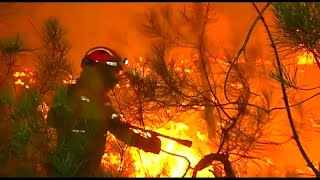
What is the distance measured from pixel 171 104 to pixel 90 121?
495 mm

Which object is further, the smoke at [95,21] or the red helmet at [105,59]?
the smoke at [95,21]

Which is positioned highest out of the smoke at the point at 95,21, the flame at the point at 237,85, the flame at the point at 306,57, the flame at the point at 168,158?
the smoke at the point at 95,21

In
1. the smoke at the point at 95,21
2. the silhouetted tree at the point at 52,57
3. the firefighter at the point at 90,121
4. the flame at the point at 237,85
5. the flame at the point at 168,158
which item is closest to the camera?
the firefighter at the point at 90,121

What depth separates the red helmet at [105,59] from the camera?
1.86m

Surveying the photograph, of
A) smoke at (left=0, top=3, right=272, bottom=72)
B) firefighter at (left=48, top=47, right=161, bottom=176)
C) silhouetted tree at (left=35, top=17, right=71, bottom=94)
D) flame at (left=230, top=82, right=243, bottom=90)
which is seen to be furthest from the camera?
smoke at (left=0, top=3, right=272, bottom=72)

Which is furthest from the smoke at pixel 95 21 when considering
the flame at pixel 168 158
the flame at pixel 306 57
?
the flame at pixel 306 57

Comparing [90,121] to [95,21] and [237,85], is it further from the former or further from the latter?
[95,21]

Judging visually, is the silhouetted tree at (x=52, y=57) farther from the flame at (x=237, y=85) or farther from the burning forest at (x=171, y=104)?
the flame at (x=237, y=85)

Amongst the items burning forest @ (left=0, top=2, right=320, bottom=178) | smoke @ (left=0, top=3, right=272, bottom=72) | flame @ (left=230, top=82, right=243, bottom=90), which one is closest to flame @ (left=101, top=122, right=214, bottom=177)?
burning forest @ (left=0, top=2, right=320, bottom=178)

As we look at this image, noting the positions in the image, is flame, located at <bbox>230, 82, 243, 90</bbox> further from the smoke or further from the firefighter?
the smoke

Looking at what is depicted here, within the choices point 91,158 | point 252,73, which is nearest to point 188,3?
point 252,73

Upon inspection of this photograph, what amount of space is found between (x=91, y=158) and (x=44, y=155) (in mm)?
151

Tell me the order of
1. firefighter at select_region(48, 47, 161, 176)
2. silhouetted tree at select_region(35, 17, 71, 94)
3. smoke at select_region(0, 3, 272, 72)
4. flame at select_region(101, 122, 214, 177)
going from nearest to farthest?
firefighter at select_region(48, 47, 161, 176)
flame at select_region(101, 122, 214, 177)
silhouetted tree at select_region(35, 17, 71, 94)
smoke at select_region(0, 3, 272, 72)

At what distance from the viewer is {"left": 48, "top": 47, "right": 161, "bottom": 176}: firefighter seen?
4.39ft
